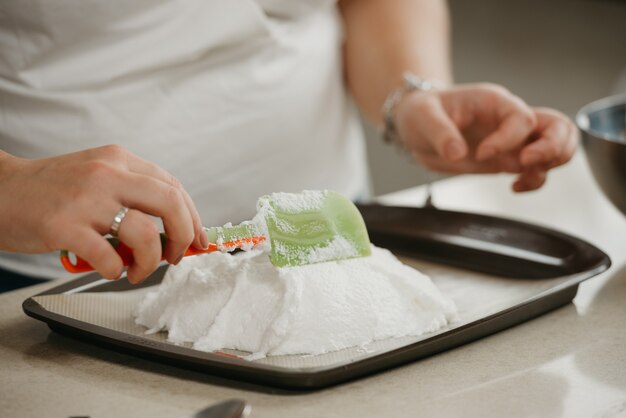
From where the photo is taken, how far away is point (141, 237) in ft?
2.70

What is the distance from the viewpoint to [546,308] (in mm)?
1020

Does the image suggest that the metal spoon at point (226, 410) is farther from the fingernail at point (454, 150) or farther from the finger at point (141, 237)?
the fingernail at point (454, 150)

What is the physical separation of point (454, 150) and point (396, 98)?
0.28 meters

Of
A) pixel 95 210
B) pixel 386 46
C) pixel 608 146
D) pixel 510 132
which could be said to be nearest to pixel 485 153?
pixel 510 132

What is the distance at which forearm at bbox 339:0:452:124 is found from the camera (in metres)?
1.62

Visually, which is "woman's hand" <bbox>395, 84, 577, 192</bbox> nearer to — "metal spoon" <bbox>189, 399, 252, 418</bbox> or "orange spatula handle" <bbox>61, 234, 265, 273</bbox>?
"orange spatula handle" <bbox>61, 234, 265, 273</bbox>

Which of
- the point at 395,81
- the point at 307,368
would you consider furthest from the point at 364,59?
the point at 307,368

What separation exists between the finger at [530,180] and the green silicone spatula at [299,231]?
16.5 inches

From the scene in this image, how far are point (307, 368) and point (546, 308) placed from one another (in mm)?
350

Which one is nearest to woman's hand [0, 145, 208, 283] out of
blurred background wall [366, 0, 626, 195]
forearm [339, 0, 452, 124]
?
forearm [339, 0, 452, 124]

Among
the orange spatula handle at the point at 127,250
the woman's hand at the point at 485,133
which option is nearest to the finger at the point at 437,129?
the woman's hand at the point at 485,133

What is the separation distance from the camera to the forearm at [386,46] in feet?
5.31

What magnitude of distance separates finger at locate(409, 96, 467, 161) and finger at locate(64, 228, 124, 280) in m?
0.60

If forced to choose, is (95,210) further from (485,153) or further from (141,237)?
(485,153)
